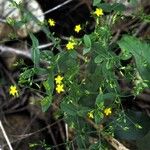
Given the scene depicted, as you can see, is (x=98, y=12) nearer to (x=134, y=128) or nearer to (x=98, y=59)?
(x=98, y=59)

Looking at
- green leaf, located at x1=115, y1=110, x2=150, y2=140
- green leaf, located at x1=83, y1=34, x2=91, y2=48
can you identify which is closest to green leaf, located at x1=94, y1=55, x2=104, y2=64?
green leaf, located at x1=83, y1=34, x2=91, y2=48

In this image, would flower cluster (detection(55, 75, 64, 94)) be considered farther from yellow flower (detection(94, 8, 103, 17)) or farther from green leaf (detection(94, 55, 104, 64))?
yellow flower (detection(94, 8, 103, 17))

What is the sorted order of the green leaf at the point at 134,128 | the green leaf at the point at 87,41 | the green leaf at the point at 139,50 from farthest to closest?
the green leaf at the point at 134,128 → the green leaf at the point at 139,50 → the green leaf at the point at 87,41

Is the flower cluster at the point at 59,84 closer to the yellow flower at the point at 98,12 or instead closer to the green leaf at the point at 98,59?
the green leaf at the point at 98,59

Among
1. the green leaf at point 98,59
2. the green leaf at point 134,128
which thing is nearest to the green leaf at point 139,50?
the green leaf at point 98,59

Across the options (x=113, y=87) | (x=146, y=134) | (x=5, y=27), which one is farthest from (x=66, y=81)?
(x=5, y=27)

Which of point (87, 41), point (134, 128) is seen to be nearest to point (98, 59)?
point (87, 41)

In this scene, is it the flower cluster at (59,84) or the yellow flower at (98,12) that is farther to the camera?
the yellow flower at (98,12)

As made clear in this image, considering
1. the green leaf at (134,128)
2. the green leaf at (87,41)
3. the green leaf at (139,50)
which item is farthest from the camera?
the green leaf at (134,128)

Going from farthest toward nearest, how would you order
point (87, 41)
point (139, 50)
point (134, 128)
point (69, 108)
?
point (134, 128)
point (139, 50)
point (69, 108)
point (87, 41)

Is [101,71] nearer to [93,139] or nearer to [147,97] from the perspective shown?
[93,139]
